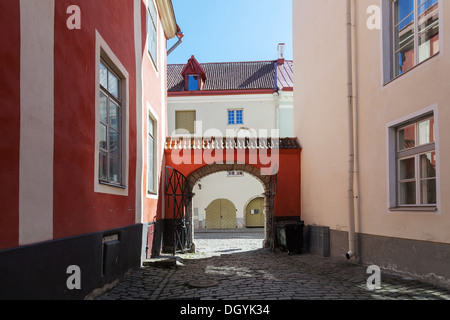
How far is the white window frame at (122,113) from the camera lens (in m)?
6.09

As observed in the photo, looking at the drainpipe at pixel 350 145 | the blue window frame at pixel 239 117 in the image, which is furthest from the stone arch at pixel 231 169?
the blue window frame at pixel 239 117

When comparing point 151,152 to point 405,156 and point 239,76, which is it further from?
point 239,76

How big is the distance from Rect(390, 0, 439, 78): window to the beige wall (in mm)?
312

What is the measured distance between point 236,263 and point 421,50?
20.6ft

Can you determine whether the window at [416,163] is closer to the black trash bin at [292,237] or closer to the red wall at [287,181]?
the black trash bin at [292,237]

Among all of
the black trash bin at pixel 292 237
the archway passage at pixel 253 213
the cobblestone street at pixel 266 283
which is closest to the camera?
the cobblestone street at pixel 266 283

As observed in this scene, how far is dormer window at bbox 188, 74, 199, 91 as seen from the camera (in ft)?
88.4

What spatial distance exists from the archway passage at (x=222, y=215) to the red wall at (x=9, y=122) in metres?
23.5

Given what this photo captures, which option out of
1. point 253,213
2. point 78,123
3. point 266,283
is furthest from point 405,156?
point 253,213

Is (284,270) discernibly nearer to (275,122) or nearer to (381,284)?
(381,284)

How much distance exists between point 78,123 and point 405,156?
18.9 feet

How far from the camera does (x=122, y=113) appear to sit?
25.5 ft

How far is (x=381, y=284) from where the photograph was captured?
269 inches
